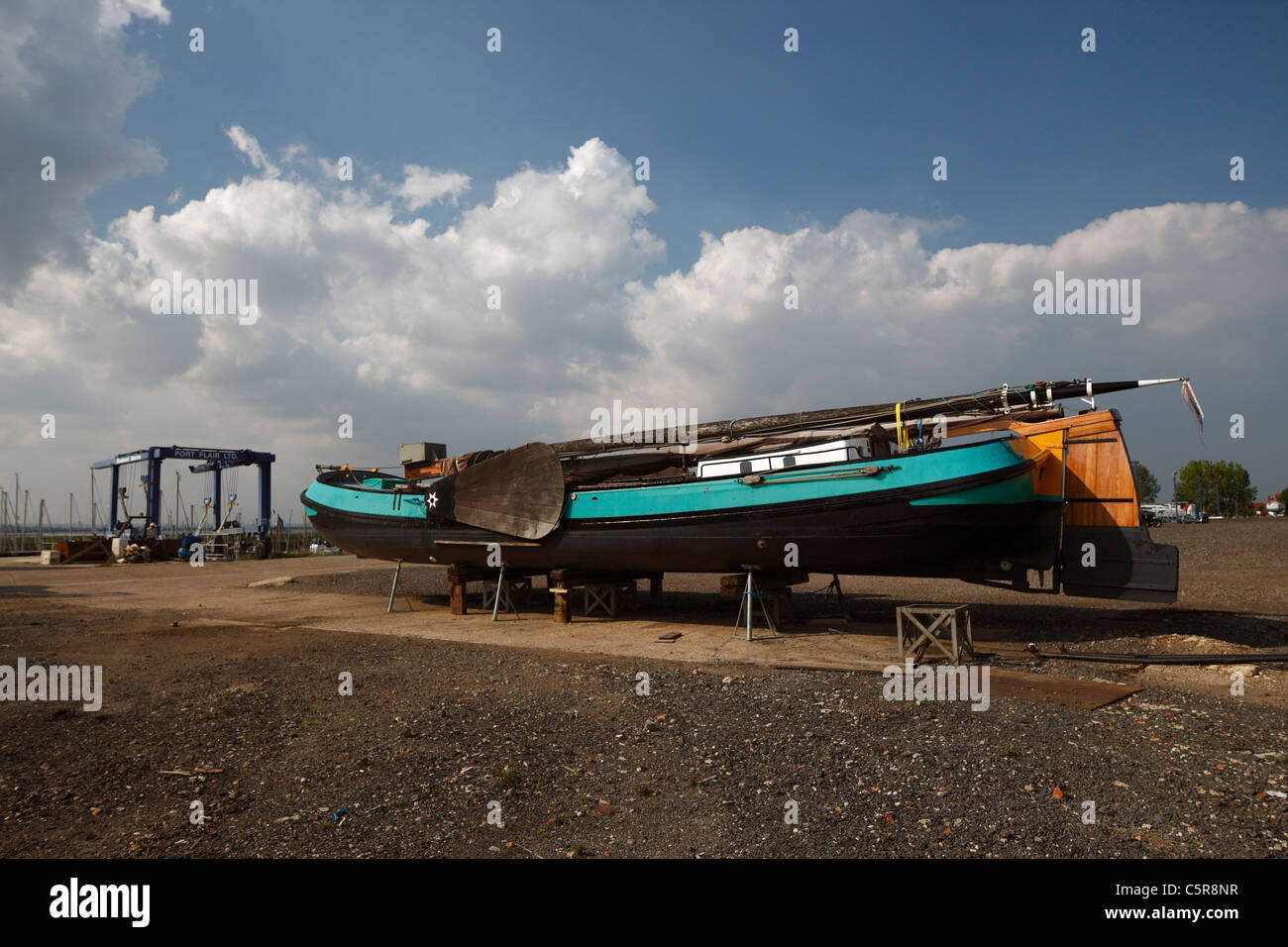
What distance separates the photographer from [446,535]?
15.3 metres

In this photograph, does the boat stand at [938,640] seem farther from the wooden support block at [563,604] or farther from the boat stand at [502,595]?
Answer: the boat stand at [502,595]

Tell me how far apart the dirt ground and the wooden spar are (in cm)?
396

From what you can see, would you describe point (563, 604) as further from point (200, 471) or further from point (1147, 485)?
point (1147, 485)

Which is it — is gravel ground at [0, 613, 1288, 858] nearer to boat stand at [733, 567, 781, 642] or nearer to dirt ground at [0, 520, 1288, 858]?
dirt ground at [0, 520, 1288, 858]

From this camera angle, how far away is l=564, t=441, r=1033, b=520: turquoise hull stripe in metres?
Result: 10.2

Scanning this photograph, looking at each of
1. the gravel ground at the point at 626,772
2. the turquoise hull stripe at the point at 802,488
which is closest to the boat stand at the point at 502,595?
the turquoise hull stripe at the point at 802,488

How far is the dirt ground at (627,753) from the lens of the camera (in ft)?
→ 13.9

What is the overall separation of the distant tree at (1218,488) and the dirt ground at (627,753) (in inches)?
4343

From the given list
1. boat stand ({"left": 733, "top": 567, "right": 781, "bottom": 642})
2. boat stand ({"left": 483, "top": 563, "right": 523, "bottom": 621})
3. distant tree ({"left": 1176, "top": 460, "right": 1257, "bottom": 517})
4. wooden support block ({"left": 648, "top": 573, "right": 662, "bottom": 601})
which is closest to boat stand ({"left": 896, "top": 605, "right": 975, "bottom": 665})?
boat stand ({"left": 733, "top": 567, "right": 781, "bottom": 642})

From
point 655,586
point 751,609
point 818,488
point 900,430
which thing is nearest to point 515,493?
point 655,586

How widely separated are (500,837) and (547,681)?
157 inches

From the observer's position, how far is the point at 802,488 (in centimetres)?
1123

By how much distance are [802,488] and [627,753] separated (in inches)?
256
